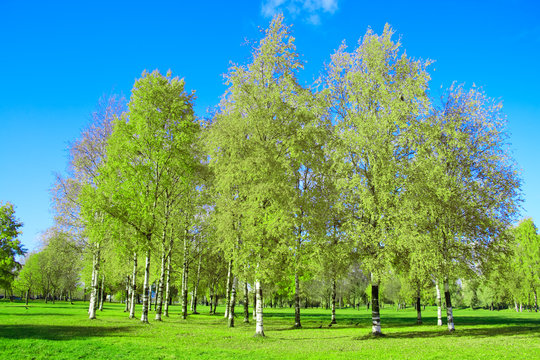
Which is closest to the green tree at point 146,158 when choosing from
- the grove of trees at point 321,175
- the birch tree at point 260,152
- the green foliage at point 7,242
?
the grove of trees at point 321,175

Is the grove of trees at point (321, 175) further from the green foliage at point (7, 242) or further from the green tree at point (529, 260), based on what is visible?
the green tree at point (529, 260)

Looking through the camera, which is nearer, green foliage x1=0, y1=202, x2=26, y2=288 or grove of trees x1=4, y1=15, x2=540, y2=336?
grove of trees x1=4, y1=15, x2=540, y2=336

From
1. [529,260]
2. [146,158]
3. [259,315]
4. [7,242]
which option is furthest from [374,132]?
[529,260]

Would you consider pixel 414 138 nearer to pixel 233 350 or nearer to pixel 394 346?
pixel 394 346

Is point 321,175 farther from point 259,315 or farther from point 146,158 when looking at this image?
point 146,158

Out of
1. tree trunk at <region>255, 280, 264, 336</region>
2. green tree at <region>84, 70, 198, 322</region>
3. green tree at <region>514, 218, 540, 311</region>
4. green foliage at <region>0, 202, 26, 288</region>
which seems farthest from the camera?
green tree at <region>514, 218, 540, 311</region>

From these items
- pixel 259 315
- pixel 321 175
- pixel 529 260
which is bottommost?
pixel 259 315

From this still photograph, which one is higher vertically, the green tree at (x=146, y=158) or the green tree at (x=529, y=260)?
the green tree at (x=146, y=158)

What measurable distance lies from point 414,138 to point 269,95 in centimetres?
1082

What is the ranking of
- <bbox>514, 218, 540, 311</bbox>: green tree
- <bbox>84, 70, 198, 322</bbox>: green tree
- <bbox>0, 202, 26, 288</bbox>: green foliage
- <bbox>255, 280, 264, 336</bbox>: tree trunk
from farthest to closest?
1. <bbox>514, 218, 540, 311</bbox>: green tree
2. <bbox>0, 202, 26, 288</bbox>: green foliage
3. <bbox>84, 70, 198, 322</bbox>: green tree
4. <bbox>255, 280, 264, 336</bbox>: tree trunk

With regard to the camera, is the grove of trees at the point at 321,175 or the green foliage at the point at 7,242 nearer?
the grove of trees at the point at 321,175

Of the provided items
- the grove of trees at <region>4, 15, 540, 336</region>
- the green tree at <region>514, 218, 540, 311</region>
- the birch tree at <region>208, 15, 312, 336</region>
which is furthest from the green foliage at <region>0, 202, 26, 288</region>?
the green tree at <region>514, 218, 540, 311</region>

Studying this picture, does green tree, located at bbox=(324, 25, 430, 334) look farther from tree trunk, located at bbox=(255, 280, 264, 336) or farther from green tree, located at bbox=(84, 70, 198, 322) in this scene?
green tree, located at bbox=(84, 70, 198, 322)

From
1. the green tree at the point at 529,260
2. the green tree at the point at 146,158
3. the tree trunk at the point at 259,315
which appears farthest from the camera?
the green tree at the point at 529,260
